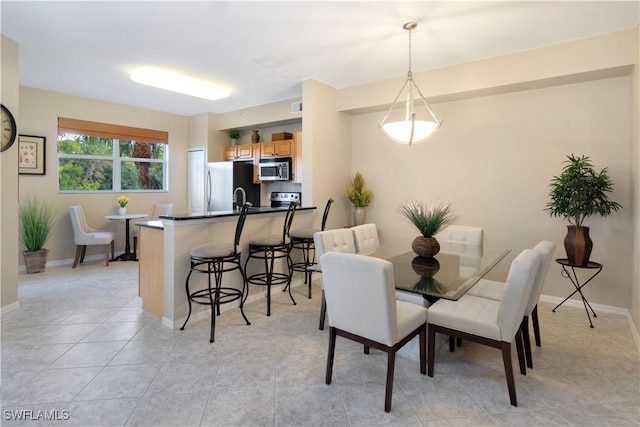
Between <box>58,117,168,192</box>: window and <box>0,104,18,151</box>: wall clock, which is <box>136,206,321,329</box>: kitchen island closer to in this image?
<box>0,104,18,151</box>: wall clock

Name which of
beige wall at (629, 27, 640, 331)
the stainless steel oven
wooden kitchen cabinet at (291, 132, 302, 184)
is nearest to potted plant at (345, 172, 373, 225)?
wooden kitchen cabinet at (291, 132, 302, 184)

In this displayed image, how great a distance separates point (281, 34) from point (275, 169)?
259 centimetres

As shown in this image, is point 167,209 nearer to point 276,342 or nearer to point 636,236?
point 276,342

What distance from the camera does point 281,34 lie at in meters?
3.17

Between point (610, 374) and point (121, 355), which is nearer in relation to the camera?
point (610, 374)

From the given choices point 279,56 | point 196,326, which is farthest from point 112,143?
point 196,326

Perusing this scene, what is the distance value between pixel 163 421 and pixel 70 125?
5431 mm

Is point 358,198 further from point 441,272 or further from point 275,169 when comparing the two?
point 441,272

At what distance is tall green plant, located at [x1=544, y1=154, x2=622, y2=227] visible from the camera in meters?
3.08

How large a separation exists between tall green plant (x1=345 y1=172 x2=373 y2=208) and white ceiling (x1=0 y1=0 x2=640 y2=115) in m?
Result: 1.41

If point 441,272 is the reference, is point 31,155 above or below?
above

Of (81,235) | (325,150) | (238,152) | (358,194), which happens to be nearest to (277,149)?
(238,152)

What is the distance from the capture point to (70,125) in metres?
5.35

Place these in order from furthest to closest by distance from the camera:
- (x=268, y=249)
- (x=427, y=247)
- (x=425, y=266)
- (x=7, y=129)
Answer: (x=268, y=249) < (x=7, y=129) < (x=427, y=247) < (x=425, y=266)
